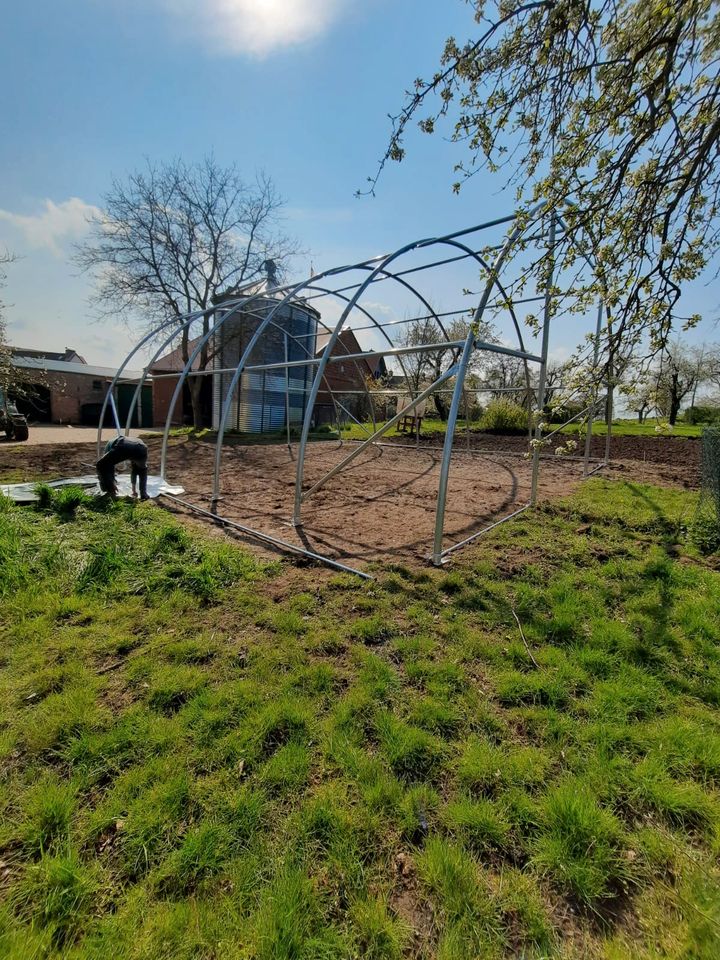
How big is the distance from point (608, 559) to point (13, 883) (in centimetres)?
495

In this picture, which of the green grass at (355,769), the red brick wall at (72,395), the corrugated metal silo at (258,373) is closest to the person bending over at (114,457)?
the green grass at (355,769)

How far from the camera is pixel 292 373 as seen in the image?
65.6 ft

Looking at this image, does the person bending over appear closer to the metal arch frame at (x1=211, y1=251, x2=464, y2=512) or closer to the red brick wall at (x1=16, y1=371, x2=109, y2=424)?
the metal arch frame at (x1=211, y1=251, x2=464, y2=512)

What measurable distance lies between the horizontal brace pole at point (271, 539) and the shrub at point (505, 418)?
16232mm

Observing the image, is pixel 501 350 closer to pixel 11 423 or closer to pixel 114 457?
pixel 114 457

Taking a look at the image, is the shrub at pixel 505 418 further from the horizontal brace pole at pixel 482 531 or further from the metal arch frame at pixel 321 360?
the horizontal brace pole at pixel 482 531

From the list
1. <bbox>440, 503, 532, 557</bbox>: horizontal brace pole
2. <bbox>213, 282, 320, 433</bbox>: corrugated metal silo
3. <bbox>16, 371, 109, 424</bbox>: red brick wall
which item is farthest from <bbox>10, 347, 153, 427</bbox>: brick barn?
<bbox>440, 503, 532, 557</bbox>: horizontal brace pole

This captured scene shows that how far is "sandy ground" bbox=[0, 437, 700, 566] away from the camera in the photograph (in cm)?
531

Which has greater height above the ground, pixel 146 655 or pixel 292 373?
pixel 292 373

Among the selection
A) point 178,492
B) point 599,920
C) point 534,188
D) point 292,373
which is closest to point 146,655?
point 599,920

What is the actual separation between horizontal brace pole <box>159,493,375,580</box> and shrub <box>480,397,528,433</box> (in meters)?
16.2

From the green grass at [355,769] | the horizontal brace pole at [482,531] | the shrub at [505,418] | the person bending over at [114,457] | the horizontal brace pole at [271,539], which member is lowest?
the green grass at [355,769]

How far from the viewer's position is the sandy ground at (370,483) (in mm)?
5312

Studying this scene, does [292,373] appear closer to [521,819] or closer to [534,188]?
[534,188]
